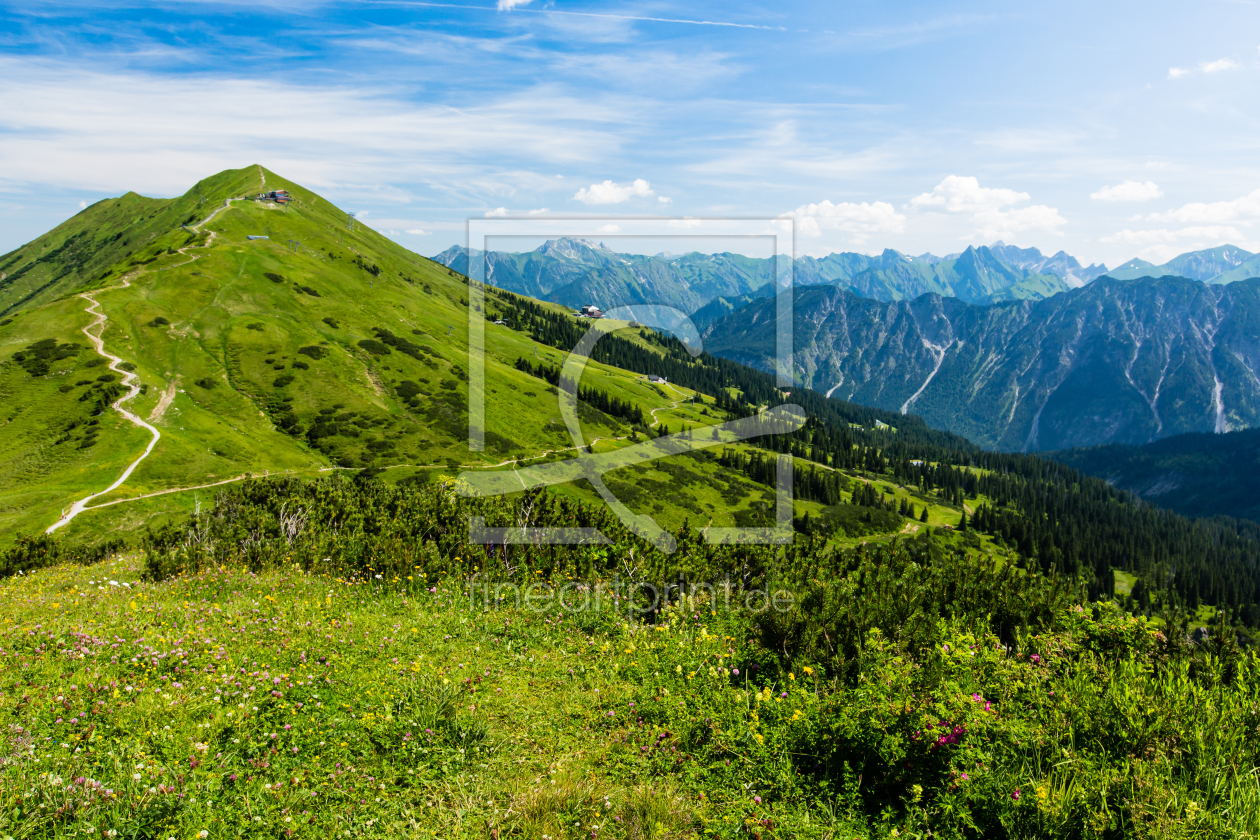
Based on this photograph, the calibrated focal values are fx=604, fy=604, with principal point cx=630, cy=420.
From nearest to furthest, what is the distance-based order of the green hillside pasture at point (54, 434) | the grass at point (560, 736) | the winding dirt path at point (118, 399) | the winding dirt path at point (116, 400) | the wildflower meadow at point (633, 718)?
1. the grass at point (560, 736)
2. the wildflower meadow at point (633, 718)
3. the winding dirt path at point (116, 400)
4. the winding dirt path at point (118, 399)
5. the green hillside pasture at point (54, 434)

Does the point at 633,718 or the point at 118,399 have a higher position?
the point at 118,399

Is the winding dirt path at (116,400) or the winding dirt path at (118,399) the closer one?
the winding dirt path at (116,400)

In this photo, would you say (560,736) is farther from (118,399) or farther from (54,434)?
(118,399)

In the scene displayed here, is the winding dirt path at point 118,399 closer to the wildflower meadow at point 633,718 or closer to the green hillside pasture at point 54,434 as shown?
the green hillside pasture at point 54,434

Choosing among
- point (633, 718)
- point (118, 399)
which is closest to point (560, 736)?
point (633, 718)

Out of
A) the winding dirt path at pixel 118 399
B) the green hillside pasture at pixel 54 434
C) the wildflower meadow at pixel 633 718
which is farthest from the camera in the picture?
the green hillside pasture at pixel 54 434

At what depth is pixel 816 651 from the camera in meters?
11.0

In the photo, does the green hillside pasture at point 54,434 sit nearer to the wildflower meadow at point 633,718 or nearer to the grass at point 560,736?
the wildflower meadow at point 633,718

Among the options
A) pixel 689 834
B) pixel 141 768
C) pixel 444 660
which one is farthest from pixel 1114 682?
pixel 141 768

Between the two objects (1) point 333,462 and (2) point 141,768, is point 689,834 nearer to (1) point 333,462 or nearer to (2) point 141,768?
(2) point 141,768

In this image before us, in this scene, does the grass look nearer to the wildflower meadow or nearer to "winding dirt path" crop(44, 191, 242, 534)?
the wildflower meadow

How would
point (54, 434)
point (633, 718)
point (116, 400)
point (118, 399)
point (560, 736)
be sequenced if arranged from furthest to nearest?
point (118, 399)
point (116, 400)
point (54, 434)
point (633, 718)
point (560, 736)

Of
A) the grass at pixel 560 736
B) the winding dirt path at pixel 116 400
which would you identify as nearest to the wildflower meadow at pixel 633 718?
the grass at pixel 560 736

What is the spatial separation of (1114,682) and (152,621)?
54.4 feet
